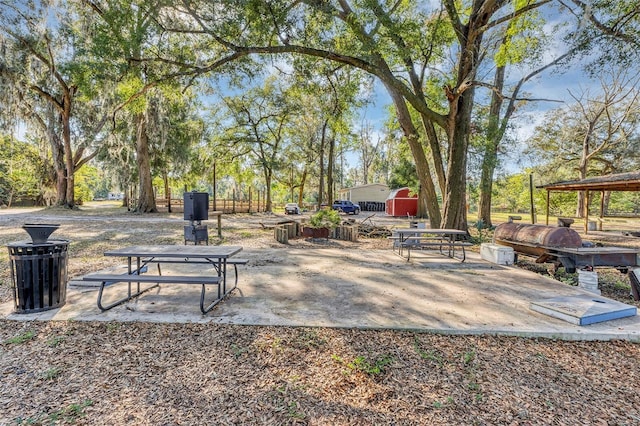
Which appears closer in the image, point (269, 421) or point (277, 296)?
point (269, 421)

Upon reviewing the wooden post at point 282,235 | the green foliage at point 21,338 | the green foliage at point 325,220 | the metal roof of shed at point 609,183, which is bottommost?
the green foliage at point 21,338

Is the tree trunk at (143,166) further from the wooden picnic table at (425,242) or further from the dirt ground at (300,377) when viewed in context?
the dirt ground at (300,377)

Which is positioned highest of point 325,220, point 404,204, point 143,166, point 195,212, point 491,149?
point 491,149

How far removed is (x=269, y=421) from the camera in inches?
78.9

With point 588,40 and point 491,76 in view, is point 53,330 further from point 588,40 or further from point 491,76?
point 491,76

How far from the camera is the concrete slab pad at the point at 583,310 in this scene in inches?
139

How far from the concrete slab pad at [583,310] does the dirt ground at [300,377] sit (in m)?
0.44

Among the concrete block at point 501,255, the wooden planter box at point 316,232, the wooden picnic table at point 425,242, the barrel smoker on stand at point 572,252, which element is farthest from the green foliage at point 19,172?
the barrel smoker on stand at point 572,252

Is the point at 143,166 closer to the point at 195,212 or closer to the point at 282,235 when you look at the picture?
the point at 282,235

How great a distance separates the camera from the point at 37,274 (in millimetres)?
3602

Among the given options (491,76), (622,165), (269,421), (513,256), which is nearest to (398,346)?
(269,421)

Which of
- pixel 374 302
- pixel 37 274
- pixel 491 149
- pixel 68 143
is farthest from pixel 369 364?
pixel 68 143

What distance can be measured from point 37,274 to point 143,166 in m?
18.1

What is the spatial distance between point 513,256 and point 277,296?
5.68 metres
